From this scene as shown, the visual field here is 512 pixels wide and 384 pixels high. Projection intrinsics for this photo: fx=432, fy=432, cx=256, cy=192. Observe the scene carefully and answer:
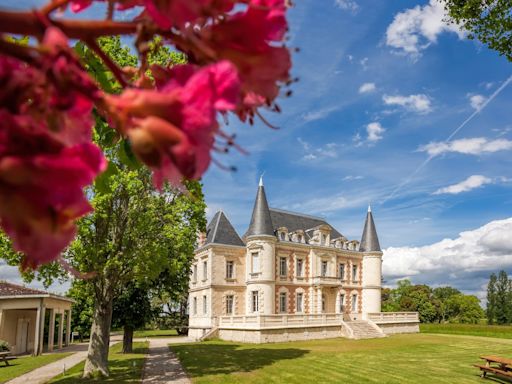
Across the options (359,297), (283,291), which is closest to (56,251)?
(283,291)

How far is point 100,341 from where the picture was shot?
59.0 feet

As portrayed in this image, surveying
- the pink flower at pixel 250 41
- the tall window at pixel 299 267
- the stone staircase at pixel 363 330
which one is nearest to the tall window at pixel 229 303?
the tall window at pixel 299 267

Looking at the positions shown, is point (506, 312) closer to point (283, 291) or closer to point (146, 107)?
point (283, 291)

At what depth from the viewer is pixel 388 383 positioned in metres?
15.4

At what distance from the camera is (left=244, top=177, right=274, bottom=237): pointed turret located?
38750mm

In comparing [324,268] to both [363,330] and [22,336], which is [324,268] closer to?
[363,330]

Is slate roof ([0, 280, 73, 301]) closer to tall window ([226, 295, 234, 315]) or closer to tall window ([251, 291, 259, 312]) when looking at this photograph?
tall window ([226, 295, 234, 315])

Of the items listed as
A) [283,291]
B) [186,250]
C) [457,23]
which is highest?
[457,23]

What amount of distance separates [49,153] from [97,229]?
61.1ft

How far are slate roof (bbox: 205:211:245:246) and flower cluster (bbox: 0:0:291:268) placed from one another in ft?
128

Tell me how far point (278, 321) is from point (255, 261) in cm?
722

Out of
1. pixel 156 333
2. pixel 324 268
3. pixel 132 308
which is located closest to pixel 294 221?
pixel 324 268

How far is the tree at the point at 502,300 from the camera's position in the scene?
6994 centimetres

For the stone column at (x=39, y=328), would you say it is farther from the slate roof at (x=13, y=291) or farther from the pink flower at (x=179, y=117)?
the pink flower at (x=179, y=117)
